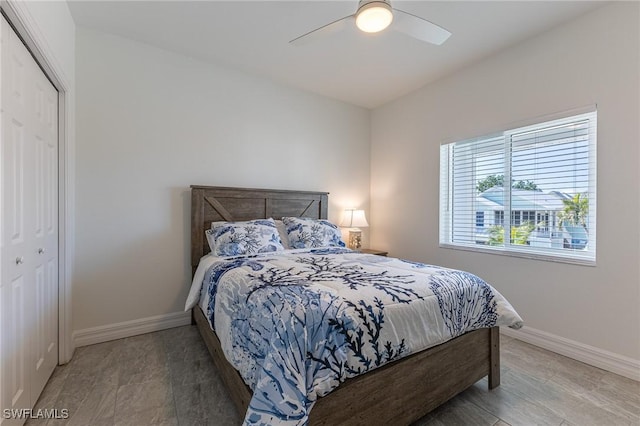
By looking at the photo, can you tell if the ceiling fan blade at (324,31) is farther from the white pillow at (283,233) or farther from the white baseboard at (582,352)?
the white baseboard at (582,352)

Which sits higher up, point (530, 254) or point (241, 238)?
point (241, 238)

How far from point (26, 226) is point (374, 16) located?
2.33 meters

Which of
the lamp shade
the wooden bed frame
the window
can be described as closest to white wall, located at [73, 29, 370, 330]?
the wooden bed frame

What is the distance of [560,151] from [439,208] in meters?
1.24

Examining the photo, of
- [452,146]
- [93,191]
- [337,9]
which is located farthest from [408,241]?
[93,191]

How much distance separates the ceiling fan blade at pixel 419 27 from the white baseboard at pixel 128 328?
311 cm

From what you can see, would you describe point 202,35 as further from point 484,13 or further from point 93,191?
point 484,13

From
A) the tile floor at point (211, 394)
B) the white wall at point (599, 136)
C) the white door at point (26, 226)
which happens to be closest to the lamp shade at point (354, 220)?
the white wall at point (599, 136)

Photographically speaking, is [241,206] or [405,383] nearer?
[405,383]

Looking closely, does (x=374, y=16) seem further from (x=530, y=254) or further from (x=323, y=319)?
(x=530, y=254)

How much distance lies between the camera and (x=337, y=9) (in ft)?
7.36

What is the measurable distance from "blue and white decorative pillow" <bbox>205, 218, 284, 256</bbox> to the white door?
113 cm

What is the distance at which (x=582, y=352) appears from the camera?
225 centimetres

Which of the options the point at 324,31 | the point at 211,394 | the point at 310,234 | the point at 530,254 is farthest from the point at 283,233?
the point at 530,254
